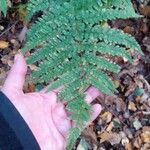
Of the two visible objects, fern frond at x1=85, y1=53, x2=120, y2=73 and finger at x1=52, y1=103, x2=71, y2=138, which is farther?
finger at x1=52, y1=103, x2=71, y2=138

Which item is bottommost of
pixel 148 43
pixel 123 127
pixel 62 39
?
pixel 123 127

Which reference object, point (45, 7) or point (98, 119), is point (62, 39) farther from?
point (98, 119)

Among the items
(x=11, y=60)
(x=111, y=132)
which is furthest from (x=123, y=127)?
(x=11, y=60)

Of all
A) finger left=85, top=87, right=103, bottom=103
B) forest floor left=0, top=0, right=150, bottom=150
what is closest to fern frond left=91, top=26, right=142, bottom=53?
finger left=85, top=87, right=103, bottom=103

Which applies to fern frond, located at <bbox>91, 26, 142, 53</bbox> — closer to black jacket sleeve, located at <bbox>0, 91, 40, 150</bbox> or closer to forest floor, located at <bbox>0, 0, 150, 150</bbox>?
black jacket sleeve, located at <bbox>0, 91, 40, 150</bbox>

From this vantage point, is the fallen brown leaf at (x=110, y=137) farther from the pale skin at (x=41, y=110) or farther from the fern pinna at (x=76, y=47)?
the fern pinna at (x=76, y=47)

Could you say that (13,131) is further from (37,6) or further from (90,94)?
(37,6)

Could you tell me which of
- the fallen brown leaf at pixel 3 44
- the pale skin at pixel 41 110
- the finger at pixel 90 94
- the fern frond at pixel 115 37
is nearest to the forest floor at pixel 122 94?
the fallen brown leaf at pixel 3 44
